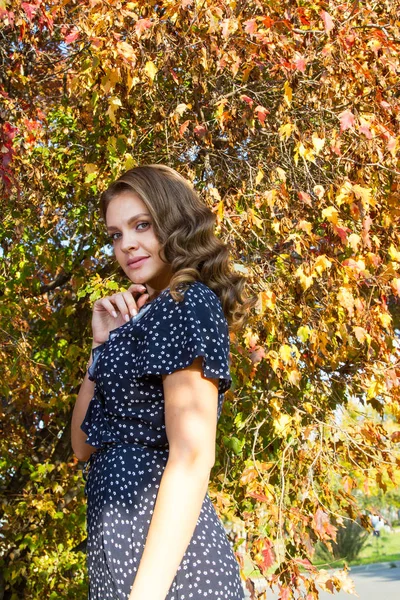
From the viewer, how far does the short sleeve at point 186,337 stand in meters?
1.45

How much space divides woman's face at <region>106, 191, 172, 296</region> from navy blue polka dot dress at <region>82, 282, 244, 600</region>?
19cm

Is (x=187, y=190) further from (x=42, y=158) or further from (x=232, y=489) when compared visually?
(x=42, y=158)

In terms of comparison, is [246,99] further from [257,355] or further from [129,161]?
[257,355]

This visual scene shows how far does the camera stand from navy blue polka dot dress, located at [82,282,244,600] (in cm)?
140

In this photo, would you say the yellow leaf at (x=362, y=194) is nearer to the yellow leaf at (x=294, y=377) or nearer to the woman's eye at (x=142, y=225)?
the yellow leaf at (x=294, y=377)

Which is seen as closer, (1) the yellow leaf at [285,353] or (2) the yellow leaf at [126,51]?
(2) the yellow leaf at [126,51]

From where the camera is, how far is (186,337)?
4.83 feet

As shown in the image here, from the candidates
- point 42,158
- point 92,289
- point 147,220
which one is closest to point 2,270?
point 42,158

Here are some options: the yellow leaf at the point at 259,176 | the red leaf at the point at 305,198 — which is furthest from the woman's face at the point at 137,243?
the yellow leaf at the point at 259,176

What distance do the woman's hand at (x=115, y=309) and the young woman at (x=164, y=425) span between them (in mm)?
108

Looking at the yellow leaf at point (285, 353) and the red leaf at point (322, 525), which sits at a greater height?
the yellow leaf at point (285, 353)

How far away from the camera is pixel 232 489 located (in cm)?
367

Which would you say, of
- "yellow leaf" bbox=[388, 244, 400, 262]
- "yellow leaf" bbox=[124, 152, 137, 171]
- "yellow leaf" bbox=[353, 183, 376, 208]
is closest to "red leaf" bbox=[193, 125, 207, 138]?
"yellow leaf" bbox=[124, 152, 137, 171]

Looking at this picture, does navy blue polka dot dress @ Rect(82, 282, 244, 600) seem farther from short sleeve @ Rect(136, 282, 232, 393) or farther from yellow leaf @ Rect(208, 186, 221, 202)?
yellow leaf @ Rect(208, 186, 221, 202)
